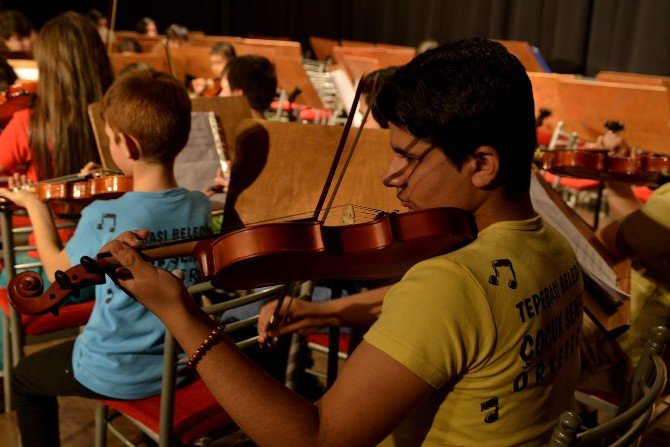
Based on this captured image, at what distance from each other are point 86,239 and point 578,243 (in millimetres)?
1047

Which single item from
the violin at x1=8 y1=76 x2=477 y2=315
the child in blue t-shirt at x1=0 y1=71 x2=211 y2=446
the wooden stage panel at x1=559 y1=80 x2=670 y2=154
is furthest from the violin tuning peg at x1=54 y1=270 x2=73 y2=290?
the wooden stage panel at x1=559 y1=80 x2=670 y2=154

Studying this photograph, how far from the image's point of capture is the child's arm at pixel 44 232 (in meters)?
1.51

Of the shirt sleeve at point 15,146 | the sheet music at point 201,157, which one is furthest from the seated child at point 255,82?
the shirt sleeve at point 15,146

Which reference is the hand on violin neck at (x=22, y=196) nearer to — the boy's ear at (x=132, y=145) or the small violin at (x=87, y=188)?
the small violin at (x=87, y=188)

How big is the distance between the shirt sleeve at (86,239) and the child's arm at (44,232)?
0.22 ft

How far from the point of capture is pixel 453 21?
889 centimetres

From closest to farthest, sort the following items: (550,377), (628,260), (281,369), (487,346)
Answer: (487,346)
(550,377)
(628,260)
(281,369)

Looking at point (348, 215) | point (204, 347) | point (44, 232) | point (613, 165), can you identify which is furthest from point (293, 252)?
point (613, 165)

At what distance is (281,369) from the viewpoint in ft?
6.22

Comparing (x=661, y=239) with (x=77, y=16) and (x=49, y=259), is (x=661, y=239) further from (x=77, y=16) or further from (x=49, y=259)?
(x=77, y=16)

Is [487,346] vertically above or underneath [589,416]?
above

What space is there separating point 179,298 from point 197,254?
5.5 inches

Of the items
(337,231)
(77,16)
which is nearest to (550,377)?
(337,231)

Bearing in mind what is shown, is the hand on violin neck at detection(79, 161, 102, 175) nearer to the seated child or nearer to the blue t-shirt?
the blue t-shirt
